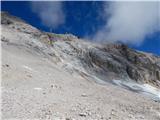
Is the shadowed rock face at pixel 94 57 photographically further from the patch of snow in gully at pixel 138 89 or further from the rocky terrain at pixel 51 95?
the patch of snow in gully at pixel 138 89

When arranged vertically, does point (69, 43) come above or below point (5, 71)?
below

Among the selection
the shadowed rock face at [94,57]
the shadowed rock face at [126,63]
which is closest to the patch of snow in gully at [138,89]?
the shadowed rock face at [94,57]

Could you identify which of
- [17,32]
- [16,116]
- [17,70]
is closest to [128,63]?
[17,32]

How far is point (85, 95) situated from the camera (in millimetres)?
17797

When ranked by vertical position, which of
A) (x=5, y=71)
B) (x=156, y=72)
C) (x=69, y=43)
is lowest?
(x=156, y=72)

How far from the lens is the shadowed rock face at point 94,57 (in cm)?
4662

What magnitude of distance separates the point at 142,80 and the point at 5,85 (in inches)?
1949

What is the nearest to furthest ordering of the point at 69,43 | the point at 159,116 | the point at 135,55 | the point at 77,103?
the point at 77,103
the point at 159,116
the point at 69,43
the point at 135,55

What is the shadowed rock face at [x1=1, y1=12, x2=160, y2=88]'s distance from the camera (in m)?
46.6

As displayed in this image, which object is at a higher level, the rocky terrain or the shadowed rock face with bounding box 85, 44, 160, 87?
the rocky terrain

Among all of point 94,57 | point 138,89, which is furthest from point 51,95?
point 94,57

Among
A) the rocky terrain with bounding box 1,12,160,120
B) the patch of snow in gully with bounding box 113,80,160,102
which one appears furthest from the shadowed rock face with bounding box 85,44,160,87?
the rocky terrain with bounding box 1,12,160,120

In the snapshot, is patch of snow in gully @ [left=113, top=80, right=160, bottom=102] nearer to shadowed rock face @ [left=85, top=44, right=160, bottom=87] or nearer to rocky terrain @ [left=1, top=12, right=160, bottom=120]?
shadowed rock face @ [left=85, top=44, right=160, bottom=87]

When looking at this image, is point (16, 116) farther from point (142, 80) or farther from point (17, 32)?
point (142, 80)
